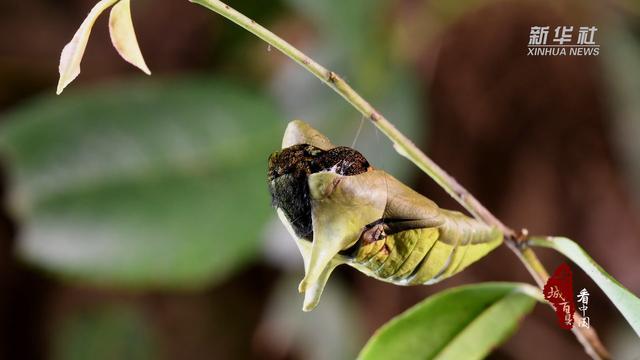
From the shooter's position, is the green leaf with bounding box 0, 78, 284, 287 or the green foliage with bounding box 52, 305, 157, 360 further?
the green foliage with bounding box 52, 305, 157, 360

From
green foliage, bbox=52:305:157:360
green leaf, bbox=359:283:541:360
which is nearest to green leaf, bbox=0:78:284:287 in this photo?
green foliage, bbox=52:305:157:360

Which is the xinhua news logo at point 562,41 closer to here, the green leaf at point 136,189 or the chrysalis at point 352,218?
the chrysalis at point 352,218

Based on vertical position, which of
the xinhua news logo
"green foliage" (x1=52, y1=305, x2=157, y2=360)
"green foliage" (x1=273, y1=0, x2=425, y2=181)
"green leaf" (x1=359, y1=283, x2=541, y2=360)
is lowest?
"green foliage" (x1=52, y1=305, x2=157, y2=360)

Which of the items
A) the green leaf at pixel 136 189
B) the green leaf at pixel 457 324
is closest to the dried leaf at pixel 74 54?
the green leaf at pixel 457 324

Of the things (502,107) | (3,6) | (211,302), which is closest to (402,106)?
(502,107)

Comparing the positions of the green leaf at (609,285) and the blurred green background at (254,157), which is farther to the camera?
the blurred green background at (254,157)

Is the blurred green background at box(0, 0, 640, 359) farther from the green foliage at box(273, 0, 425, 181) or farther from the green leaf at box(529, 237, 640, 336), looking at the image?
the green leaf at box(529, 237, 640, 336)
